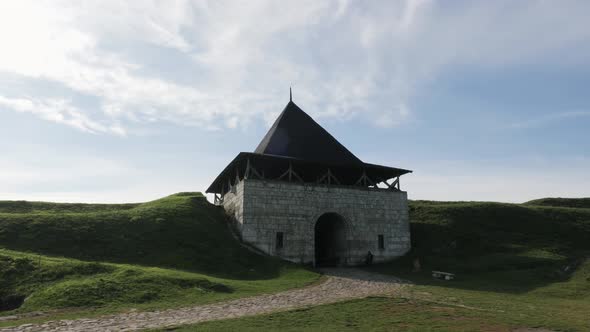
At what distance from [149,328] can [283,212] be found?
1420 cm

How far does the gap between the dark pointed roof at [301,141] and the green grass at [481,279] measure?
23.4 feet

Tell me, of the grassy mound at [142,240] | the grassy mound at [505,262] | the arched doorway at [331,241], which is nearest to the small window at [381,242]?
the grassy mound at [505,262]

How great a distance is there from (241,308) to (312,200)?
12736 mm

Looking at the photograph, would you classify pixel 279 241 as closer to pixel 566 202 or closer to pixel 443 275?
pixel 443 275

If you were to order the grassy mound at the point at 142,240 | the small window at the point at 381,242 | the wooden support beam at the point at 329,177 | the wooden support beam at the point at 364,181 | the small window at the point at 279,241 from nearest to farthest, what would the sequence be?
the grassy mound at the point at 142,240 < the small window at the point at 279,241 < the small window at the point at 381,242 < the wooden support beam at the point at 329,177 < the wooden support beam at the point at 364,181

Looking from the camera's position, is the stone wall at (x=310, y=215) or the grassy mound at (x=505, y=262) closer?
the grassy mound at (x=505, y=262)

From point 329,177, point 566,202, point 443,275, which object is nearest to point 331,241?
point 329,177

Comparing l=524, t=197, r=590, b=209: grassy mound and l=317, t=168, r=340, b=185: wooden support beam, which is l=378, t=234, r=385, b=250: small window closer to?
l=317, t=168, r=340, b=185: wooden support beam

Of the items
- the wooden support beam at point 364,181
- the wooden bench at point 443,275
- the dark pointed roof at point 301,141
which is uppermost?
the dark pointed roof at point 301,141

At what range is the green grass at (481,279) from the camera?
39.1 feet

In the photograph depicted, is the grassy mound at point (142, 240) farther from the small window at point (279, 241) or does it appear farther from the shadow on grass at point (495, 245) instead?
the shadow on grass at point (495, 245)

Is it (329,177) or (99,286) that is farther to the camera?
(329,177)

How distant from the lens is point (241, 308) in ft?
44.5

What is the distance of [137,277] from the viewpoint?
52.1ft
